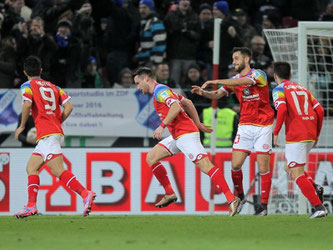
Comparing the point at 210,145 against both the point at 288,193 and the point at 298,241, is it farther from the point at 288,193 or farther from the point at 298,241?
the point at 298,241

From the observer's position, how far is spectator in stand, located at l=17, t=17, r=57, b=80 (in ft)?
57.2

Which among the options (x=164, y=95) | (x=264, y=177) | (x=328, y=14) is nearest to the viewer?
(x=164, y=95)

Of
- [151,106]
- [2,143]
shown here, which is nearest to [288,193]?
[151,106]

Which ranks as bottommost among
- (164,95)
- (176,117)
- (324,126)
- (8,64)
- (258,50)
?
(324,126)

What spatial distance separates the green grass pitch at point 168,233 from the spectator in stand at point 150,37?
6.57m

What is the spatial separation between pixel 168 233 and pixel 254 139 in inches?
125

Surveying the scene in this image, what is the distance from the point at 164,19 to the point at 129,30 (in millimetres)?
854

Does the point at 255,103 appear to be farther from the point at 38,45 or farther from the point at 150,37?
the point at 150,37

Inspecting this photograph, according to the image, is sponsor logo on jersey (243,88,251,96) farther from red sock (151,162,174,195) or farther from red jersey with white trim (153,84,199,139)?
red sock (151,162,174,195)

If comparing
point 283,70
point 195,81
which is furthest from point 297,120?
point 195,81

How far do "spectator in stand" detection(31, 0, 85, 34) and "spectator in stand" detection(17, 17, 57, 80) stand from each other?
1112 mm

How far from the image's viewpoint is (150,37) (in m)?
18.9

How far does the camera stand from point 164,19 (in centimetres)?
1903

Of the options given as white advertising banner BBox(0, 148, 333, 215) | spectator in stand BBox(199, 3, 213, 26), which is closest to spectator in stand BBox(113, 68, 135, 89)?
white advertising banner BBox(0, 148, 333, 215)
